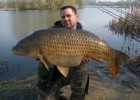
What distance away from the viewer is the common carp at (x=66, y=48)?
3.19 meters

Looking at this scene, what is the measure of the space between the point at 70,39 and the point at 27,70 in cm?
571

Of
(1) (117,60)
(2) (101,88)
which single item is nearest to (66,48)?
(1) (117,60)

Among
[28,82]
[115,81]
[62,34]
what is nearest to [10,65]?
[28,82]

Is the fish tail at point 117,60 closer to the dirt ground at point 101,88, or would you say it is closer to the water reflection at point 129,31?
the dirt ground at point 101,88

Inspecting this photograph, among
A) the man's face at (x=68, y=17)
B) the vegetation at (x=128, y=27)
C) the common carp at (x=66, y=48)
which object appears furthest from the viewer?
the vegetation at (x=128, y=27)

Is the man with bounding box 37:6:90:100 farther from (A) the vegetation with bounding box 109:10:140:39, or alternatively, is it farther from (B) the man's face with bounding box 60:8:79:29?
(A) the vegetation with bounding box 109:10:140:39

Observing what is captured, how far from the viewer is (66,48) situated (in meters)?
3.19

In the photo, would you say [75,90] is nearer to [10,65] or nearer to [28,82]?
[28,82]

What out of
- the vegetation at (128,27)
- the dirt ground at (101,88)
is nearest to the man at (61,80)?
the dirt ground at (101,88)

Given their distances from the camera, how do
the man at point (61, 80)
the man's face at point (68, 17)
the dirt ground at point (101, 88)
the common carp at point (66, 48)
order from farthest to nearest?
1. the dirt ground at point (101, 88)
2. the man at point (61, 80)
3. the man's face at point (68, 17)
4. the common carp at point (66, 48)

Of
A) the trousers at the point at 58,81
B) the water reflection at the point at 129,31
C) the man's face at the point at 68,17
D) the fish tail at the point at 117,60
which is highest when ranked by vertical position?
the man's face at the point at 68,17

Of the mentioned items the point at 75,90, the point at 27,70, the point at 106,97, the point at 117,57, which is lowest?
the point at 27,70

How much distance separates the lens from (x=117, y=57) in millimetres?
3316

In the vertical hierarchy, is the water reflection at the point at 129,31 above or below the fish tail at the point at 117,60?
below
